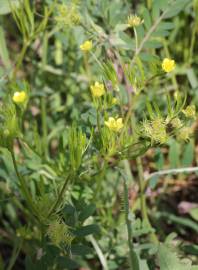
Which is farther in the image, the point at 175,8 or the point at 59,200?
the point at 175,8

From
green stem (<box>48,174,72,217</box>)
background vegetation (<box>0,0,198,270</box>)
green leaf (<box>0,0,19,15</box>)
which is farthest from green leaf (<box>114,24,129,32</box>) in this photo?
green stem (<box>48,174,72,217</box>)

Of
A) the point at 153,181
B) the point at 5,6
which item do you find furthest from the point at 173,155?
the point at 5,6

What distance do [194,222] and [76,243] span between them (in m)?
0.41

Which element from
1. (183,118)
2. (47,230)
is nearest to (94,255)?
(47,230)

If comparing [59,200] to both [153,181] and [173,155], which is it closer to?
[153,181]

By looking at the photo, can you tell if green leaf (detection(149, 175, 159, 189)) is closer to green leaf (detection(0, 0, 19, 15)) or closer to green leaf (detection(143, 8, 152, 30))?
green leaf (detection(143, 8, 152, 30))

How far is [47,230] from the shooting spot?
36.4 inches

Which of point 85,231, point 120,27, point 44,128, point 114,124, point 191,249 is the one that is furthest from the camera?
point 44,128

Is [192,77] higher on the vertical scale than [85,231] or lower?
higher

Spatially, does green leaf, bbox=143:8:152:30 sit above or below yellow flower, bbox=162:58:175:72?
above

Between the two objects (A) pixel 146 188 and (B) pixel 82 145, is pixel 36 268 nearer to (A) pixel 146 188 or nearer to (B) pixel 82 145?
(B) pixel 82 145

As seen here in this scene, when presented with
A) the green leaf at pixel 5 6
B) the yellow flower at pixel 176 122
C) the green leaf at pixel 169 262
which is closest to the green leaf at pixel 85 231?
the green leaf at pixel 169 262

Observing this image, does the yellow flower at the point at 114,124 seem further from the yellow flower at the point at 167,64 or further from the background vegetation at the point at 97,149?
the yellow flower at the point at 167,64

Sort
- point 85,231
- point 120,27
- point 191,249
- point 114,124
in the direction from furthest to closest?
point 120,27 → point 191,249 → point 85,231 → point 114,124
